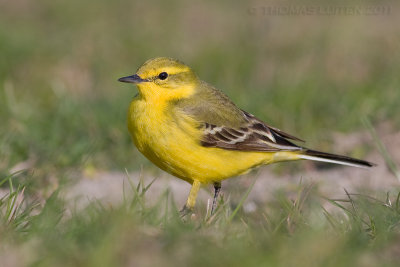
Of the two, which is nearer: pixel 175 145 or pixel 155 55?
pixel 175 145

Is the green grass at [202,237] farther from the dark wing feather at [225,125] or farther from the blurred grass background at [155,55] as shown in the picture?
the dark wing feather at [225,125]

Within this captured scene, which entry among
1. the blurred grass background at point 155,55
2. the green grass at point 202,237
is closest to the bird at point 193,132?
the green grass at point 202,237

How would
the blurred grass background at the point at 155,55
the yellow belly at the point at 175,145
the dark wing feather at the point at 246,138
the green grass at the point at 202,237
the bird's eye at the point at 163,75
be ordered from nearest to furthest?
the green grass at the point at 202,237, the blurred grass background at the point at 155,55, the yellow belly at the point at 175,145, the dark wing feather at the point at 246,138, the bird's eye at the point at 163,75

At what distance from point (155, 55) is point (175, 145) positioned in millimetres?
5515

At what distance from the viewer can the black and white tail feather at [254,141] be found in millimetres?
5523

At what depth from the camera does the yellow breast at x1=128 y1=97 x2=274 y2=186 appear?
523cm

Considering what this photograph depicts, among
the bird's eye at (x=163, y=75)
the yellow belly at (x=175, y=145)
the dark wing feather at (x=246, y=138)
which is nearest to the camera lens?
the yellow belly at (x=175, y=145)

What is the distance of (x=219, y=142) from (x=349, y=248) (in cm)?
191

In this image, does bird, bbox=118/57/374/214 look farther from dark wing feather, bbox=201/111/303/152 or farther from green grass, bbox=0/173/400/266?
green grass, bbox=0/173/400/266

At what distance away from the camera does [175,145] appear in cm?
524

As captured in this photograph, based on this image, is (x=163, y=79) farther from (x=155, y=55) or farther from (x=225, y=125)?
(x=155, y=55)

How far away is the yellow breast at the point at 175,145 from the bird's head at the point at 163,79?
0.46ft

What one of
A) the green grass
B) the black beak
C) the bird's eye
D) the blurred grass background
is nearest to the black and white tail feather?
the bird's eye

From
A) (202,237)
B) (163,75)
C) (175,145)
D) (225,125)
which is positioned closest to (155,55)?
(163,75)
